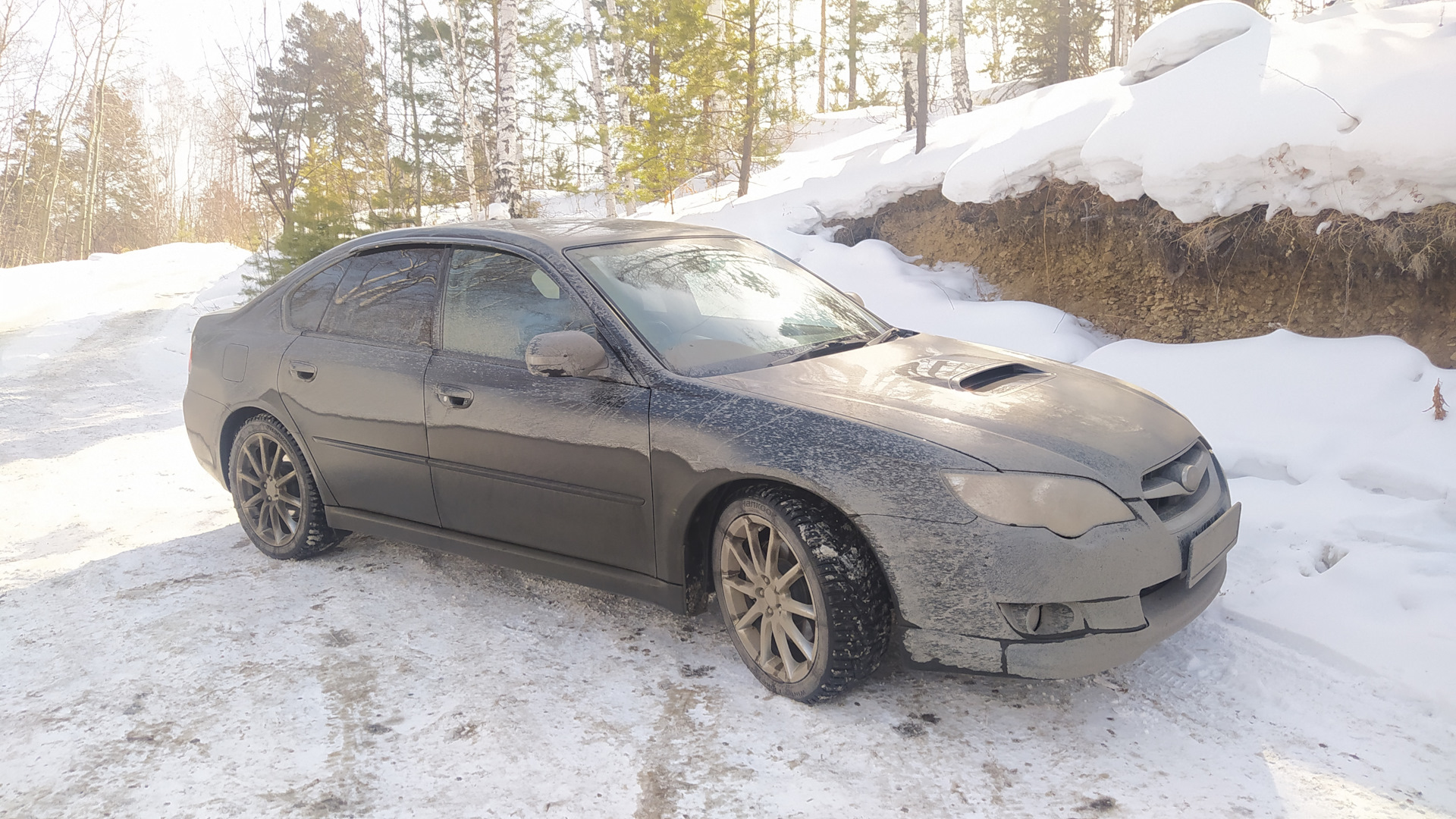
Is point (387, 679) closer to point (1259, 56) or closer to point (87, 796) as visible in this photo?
point (87, 796)

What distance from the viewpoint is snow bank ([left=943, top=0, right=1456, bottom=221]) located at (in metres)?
5.08

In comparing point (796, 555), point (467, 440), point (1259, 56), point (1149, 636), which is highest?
point (1259, 56)

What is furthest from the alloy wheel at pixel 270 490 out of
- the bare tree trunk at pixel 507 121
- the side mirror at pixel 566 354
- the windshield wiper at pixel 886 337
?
the bare tree trunk at pixel 507 121

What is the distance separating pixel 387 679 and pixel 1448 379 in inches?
217

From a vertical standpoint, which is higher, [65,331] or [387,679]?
[65,331]

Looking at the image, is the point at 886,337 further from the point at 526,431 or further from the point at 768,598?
the point at 526,431

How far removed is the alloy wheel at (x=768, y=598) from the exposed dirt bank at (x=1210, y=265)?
180 inches

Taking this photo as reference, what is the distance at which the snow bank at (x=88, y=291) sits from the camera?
482 inches

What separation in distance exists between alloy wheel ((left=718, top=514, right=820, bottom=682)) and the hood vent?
2.78 feet

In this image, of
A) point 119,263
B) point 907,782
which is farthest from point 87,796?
point 119,263

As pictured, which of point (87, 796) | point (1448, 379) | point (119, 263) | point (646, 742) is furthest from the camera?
point (119, 263)

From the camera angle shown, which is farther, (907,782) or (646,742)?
(646,742)

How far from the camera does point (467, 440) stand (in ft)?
11.5

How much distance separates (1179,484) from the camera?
2.82 meters
